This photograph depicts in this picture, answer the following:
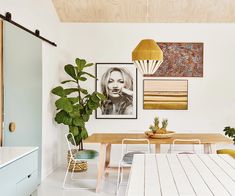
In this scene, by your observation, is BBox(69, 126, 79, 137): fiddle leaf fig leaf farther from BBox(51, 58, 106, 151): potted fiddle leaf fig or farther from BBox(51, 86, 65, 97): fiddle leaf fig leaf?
BBox(51, 86, 65, 97): fiddle leaf fig leaf

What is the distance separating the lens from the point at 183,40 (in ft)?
21.8

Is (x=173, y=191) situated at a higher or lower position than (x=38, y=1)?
lower

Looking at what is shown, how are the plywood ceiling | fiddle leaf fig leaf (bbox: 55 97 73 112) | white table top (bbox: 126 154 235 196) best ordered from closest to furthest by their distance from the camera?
white table top (bbox: 126 154 235 196) < fiddle leaf fig leaf (bbox: 55 97 73 112) < the plywood ceiling

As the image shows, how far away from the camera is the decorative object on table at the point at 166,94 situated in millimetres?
6613

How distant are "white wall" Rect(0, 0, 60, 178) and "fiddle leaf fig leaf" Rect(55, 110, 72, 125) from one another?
0.43 ft

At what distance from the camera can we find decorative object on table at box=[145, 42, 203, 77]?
6.62 meters

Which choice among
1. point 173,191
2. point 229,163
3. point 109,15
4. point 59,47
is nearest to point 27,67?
point 59,47

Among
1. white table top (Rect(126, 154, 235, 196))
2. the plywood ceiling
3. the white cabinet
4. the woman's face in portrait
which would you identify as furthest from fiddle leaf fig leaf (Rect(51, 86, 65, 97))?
white table top (Rect(126, 154, 235, 196))

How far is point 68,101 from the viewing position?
19.1 feet

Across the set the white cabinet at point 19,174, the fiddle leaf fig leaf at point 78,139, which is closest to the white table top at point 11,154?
the white cabinet at point 19,174

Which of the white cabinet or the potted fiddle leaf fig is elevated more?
the potted fiddle leaf fig

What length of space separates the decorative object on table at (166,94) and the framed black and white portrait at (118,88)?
0.26 metres

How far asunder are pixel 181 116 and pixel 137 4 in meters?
2.19

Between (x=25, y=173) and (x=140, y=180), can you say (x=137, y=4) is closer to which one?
(x=25, y=173)
